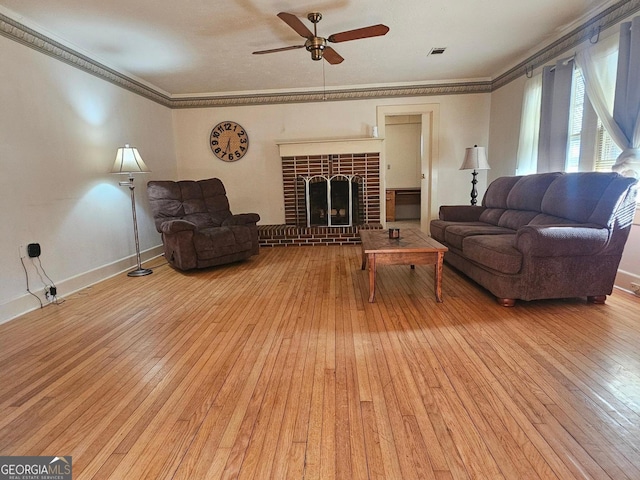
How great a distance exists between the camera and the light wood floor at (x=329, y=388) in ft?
4.00

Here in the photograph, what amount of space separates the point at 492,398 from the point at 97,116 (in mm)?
4536

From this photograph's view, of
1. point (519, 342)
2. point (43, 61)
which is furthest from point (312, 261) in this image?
point (43, 61)

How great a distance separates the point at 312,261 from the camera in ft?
14.2

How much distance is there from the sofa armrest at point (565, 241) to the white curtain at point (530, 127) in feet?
6.08

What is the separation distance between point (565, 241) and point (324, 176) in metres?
3.75

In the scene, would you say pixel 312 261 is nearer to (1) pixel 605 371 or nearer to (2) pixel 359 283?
(2) pixel 359 283

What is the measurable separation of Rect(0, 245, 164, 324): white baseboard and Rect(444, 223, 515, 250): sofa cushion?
12.8ft

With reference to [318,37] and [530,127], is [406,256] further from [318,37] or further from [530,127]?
[530,127]

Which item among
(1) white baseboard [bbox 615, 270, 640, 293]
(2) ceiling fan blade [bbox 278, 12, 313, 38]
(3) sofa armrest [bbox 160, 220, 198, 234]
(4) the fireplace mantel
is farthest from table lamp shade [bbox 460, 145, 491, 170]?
(3) sofa armrest [bbox 160, 220, 198, 234]

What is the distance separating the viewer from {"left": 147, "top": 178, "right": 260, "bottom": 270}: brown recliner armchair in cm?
382

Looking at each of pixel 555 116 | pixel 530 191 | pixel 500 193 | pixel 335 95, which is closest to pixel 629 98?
pixel 555 116

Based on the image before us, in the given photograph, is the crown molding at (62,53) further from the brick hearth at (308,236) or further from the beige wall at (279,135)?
the brick hearth at (308,236)

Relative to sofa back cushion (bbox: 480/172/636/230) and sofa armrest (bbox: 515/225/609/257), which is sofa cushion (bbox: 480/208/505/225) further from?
sofa armrest (bbox: 515/225/609/257)

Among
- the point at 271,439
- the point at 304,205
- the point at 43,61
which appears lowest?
the point at 271,439
